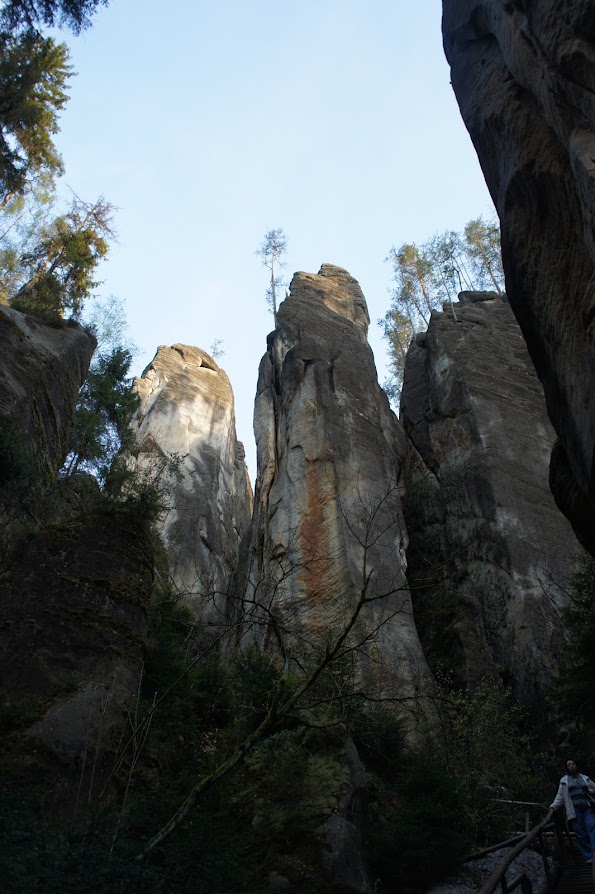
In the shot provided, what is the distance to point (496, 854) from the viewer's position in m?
10.6

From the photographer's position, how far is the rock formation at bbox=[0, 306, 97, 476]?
14.7m

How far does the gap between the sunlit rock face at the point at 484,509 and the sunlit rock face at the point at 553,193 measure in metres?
8.21

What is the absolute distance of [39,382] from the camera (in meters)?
16.3

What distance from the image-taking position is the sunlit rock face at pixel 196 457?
28.7 meters

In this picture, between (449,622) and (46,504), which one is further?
(449,622)

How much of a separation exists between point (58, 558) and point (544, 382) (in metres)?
7.69

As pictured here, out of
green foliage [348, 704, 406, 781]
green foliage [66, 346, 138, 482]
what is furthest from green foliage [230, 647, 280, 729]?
green foliage [66, 346, 138, 482]

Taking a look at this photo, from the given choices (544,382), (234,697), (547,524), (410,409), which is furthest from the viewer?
(410,409)

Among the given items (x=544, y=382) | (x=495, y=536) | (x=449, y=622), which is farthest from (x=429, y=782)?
(x=495, y=536)

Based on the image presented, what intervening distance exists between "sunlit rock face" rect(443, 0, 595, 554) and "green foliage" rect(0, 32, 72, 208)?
12.3 meters

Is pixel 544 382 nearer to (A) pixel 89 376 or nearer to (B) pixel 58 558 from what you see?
(B) pixel 58 558

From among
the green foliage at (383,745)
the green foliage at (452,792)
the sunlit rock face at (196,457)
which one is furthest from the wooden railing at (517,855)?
the sunlit rock face at (196,457)

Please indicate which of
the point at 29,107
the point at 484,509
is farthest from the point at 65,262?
the point at 484,509

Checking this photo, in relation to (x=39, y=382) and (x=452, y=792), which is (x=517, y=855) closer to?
(x=452, y=792)
